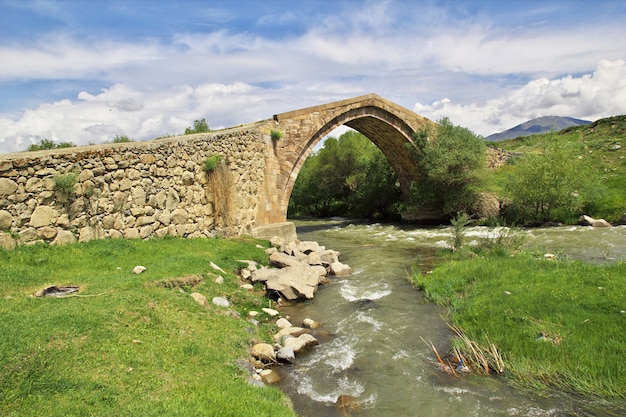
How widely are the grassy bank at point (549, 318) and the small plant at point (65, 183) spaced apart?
787 cm

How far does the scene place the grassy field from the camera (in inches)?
720

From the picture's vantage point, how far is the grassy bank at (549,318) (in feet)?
16.1

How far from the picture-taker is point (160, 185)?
1047 cm

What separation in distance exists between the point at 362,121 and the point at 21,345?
2043 centimetres

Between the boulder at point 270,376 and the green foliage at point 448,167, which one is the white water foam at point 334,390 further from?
the green foliage at point 448,167

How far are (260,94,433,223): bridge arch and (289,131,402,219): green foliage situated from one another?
1664 millimetres

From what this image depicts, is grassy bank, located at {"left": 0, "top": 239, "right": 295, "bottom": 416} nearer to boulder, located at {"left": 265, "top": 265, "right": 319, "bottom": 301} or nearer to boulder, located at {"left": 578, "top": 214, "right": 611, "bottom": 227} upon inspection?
boulder, located at {"left": 265, "top": 265, "right": 319, "bottom": 301}

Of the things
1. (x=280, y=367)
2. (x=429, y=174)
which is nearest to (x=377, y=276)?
(x=280, y=367)

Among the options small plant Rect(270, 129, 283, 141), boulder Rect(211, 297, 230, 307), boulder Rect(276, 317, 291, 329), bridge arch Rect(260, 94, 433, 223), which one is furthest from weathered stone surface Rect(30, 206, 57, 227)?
small plant Rect(270, 129, 283, 141)

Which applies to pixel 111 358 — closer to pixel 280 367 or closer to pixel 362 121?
pixel 280 367

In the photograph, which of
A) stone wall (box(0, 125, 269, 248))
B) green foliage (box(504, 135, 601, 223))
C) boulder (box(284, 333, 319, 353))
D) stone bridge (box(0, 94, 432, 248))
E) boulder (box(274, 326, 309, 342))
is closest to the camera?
boulder (box(284, 333, 319, 353))

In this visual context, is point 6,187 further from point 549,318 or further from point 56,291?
point 549,318

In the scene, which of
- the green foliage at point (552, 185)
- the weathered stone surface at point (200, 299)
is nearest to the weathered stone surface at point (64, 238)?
the weathered stone surface at point (200, 299)

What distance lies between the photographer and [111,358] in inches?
171
